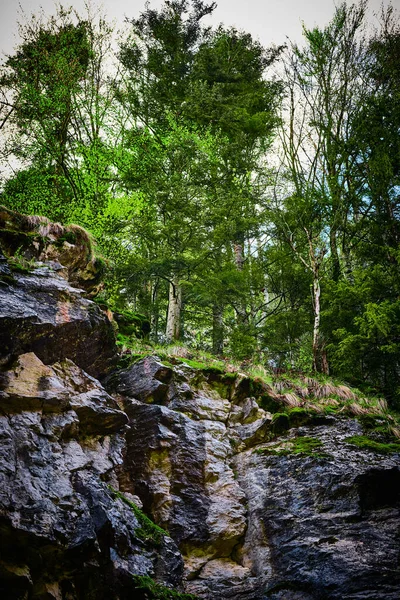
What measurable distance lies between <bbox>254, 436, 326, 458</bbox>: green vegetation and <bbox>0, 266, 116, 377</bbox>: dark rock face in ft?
10.6

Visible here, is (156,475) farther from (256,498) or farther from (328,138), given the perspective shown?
(328,138)

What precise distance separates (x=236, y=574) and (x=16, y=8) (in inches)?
756

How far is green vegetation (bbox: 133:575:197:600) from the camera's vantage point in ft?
12.1

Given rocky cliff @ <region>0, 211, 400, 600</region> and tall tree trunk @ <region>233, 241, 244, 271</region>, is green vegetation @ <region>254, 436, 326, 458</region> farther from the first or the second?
tall tree trunk @ <region>233, 241, 244, 271</region>

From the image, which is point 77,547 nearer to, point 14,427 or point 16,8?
point 14,427

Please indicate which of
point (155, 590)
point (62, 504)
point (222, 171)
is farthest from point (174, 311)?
point (155, 590)

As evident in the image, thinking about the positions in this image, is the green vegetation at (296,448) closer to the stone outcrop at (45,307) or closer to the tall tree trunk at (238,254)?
the stone outcrop at (45,307)

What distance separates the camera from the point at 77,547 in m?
3.45

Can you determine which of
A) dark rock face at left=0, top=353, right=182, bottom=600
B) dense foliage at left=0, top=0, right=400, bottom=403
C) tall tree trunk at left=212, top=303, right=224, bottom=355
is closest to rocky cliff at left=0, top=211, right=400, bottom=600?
dark rock face at left=0, top=353, right=182, bottom=600

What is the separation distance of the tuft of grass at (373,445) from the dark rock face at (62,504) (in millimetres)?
3360

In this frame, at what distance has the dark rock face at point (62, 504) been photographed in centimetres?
328

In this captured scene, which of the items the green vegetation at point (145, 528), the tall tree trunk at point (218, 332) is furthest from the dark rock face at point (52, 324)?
the tall tree trunk at point (218, 332)

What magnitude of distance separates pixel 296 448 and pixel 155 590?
3.24 m

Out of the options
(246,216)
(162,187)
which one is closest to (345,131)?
(246,216)
